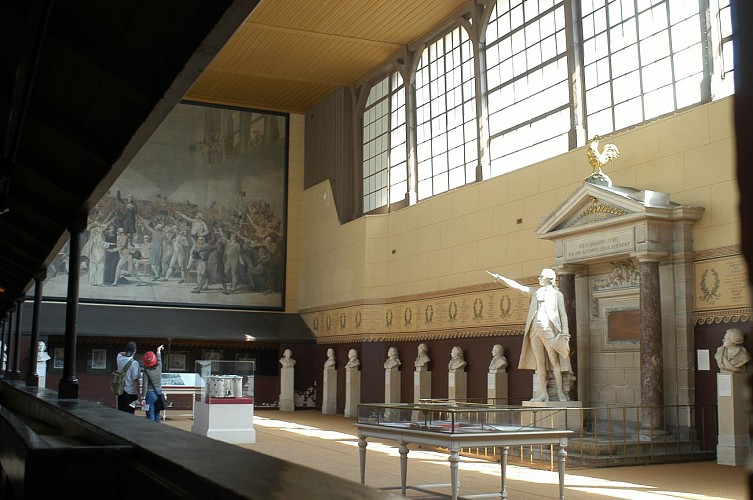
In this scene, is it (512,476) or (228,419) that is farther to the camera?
(228,419)

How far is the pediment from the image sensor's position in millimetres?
16938

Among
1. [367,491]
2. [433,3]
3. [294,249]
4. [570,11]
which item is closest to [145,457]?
[367,491]

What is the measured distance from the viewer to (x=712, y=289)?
53.5 feet

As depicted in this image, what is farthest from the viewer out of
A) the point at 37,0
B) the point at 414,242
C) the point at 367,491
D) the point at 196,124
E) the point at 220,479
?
the point at 196,124

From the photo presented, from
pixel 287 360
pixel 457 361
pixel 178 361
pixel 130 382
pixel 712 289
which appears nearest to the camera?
pixel 712 289

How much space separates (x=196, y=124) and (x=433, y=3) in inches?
520

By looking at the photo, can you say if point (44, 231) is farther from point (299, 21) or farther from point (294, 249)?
point (294, 249)

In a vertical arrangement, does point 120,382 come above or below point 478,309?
below

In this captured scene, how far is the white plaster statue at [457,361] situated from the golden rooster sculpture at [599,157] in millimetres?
7259

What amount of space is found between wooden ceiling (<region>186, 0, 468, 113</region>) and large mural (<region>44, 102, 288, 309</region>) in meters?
1.69

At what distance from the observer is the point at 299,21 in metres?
27.7

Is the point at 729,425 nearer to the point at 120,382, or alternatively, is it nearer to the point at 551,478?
the point at 551,478

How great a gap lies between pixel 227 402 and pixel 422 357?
8.18 m

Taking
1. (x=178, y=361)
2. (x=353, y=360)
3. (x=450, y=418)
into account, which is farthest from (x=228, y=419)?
(x=178, y=361)
